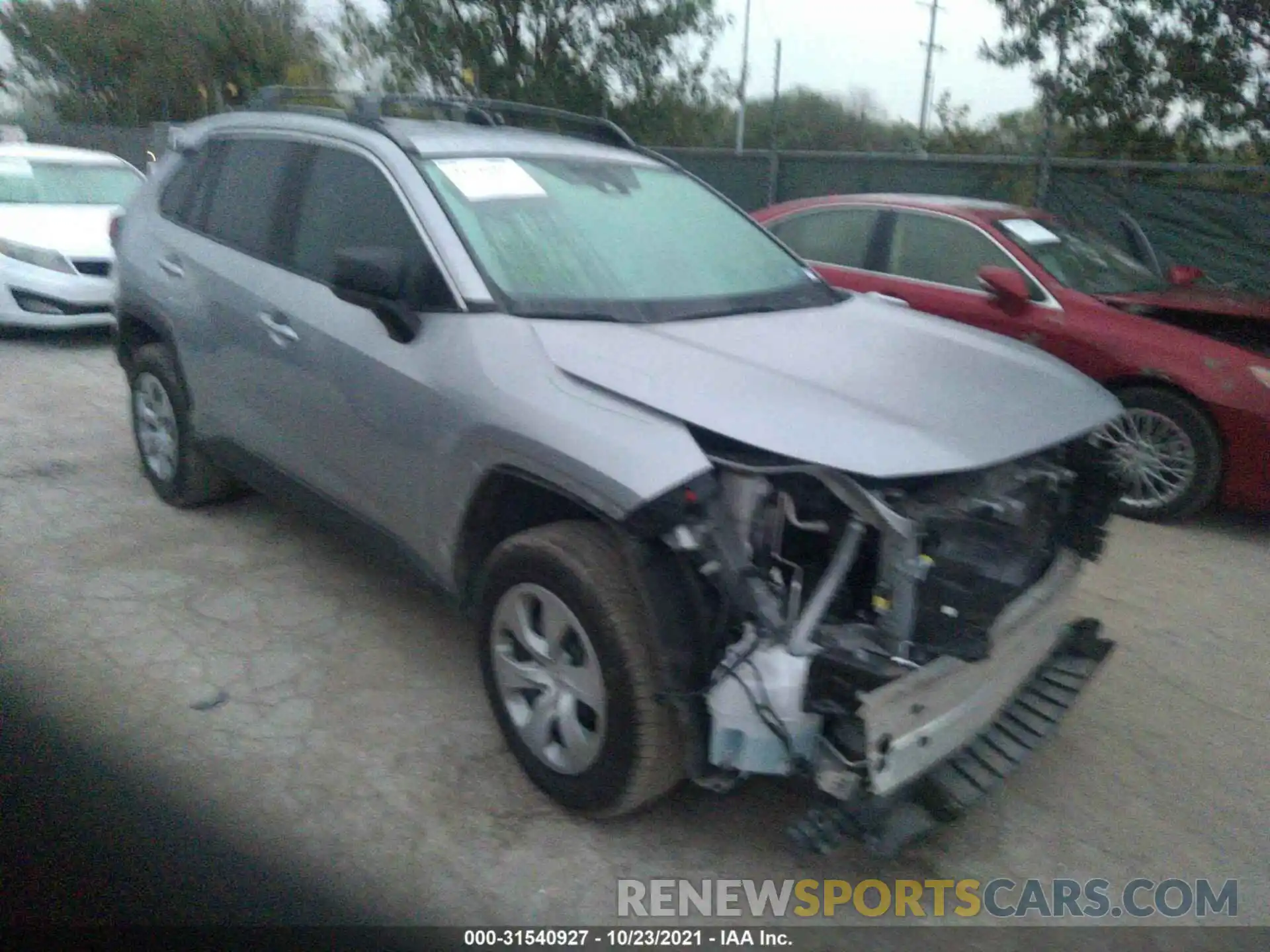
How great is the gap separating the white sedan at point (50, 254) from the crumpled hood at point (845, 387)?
6523 millimetres

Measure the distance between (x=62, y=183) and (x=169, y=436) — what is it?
6.50 metres

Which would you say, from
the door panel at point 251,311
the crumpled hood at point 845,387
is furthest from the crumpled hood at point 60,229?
the crumpled hood at point 845,387

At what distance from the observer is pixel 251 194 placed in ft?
14.8

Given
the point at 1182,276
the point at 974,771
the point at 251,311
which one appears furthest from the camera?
the point at 1182,276

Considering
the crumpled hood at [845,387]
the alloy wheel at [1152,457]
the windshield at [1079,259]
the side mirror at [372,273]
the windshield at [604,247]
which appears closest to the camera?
the crumpled hood at [845,387]

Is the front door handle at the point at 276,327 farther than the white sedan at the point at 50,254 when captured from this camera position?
No

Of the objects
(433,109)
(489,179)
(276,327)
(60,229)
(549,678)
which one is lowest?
(549,678)

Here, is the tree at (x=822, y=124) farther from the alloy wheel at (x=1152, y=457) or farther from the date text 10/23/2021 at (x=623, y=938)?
the date text 10/23/2021 at (x=623, y=938)

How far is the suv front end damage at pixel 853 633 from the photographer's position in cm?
261

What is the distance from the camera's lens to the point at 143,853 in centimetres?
296

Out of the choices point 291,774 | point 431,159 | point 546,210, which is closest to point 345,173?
point 431,159

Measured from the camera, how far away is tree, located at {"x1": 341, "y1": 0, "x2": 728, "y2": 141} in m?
19.2

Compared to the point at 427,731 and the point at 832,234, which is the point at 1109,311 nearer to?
the point at 832,234

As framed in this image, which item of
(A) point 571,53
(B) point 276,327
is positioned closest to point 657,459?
(B) point 276,327
